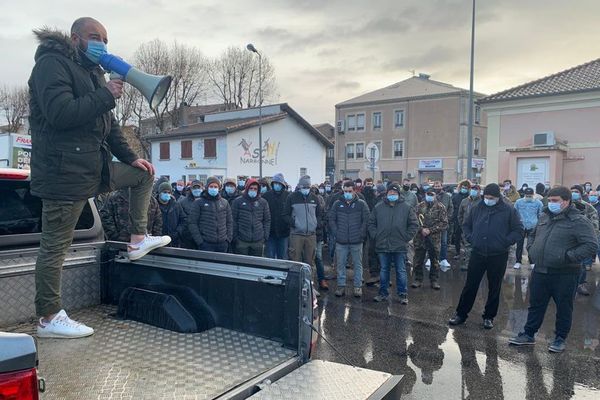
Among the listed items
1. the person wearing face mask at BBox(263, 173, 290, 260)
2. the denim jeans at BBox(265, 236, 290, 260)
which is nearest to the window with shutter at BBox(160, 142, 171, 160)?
the person wearing face mask at BBox(263, 173, 290, 260)

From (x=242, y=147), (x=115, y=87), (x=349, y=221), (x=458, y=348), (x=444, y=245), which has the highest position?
(x=242, y=147)

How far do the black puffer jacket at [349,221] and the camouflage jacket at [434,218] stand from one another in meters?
1.61

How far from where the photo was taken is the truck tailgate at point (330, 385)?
87.0 inches

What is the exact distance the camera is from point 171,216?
337 inches

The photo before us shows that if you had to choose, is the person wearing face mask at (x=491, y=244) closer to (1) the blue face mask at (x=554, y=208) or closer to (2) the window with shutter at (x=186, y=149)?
(1) the blue face mask at (x=554, y=208)

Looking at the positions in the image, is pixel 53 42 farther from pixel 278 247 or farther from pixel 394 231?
pixel 278 247

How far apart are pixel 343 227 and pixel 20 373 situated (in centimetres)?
694

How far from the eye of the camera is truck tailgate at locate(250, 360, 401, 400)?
→ 7.25ft

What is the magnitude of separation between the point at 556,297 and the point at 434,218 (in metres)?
3.77

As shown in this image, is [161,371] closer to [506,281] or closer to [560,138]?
[506,281]

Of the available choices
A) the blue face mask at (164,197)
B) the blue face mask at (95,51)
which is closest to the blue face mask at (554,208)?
the blue face mask at (95,51)

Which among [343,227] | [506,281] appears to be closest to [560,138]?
[506,281]

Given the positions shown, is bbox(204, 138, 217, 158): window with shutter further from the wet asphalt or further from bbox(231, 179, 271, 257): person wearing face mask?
the wet asphalt

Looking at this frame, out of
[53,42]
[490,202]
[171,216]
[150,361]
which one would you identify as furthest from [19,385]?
[171,216]
